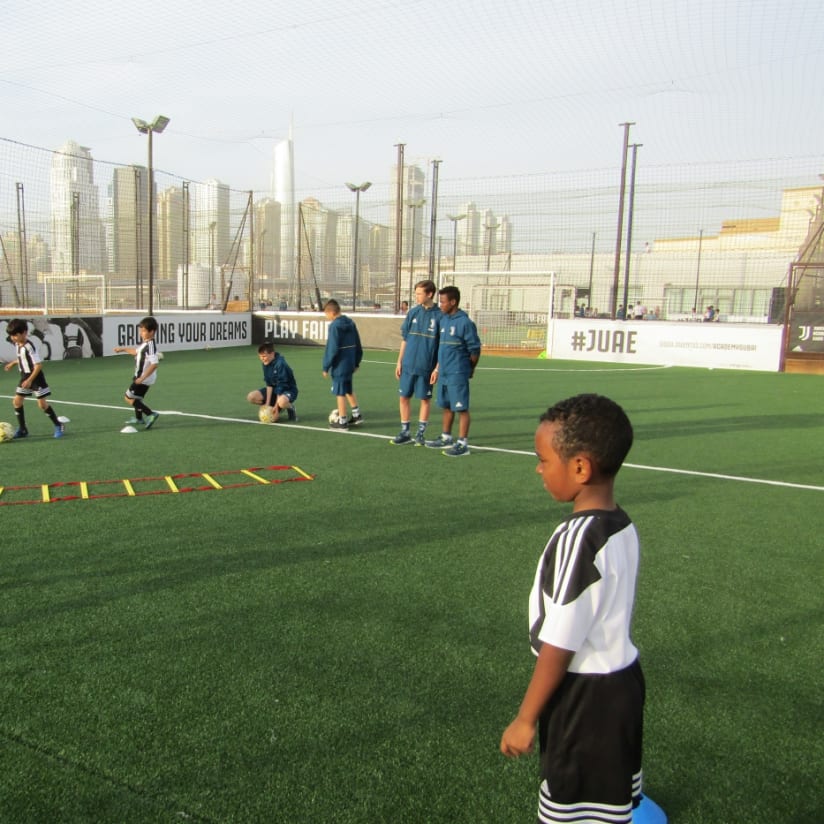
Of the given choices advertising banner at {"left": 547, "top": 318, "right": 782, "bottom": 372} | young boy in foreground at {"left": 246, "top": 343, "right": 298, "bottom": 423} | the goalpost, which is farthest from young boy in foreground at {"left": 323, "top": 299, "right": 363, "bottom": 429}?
the goalpost

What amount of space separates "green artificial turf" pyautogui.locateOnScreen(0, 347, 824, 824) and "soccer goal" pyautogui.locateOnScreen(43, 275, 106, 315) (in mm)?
15758

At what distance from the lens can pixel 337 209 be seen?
1059 inches

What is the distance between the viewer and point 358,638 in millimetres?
3646

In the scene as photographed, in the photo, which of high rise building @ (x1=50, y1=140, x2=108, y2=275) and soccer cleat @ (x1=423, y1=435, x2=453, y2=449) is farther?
high rise building @ (x1=50, y1=140, x2=108, y2=275)

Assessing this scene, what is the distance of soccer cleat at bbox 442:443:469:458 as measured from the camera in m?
8.14

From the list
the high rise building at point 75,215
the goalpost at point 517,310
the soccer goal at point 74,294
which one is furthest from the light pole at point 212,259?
the goalpost at point 517,310

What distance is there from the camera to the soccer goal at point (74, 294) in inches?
868

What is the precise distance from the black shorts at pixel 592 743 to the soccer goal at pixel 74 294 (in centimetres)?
2259

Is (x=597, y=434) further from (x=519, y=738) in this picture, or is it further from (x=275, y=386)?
(x=275, y=386)

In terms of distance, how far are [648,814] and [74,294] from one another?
2355 cm

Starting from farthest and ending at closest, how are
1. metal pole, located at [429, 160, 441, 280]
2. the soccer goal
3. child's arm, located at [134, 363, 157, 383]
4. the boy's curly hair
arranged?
metal pole, located at [429, 160, 441, 280] < the soccer goal < child's arm, located at [134, 363, 157, 383] < the boy's curly hair

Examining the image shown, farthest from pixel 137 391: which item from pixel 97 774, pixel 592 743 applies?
pixel 592 743

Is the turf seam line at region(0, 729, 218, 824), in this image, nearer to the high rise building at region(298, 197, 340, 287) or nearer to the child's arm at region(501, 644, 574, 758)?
the child's arm at region(501, 644, 574, 758)

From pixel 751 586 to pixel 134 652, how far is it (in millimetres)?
3563
